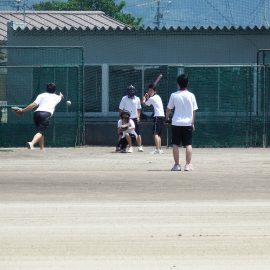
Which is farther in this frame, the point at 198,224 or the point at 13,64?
the point at 13,64

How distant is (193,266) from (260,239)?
66.1 inches

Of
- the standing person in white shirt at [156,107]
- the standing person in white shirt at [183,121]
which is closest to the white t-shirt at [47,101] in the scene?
the standing person in white shirt at [156,107]

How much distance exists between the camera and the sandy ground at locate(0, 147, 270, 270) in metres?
10.2

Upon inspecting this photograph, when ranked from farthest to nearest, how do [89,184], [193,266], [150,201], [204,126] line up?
[204,126]
[89,184]
[150,201]
[193,266]

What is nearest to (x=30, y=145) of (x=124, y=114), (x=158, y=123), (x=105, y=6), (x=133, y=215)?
(x=124, y=114)

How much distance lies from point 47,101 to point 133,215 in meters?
12.2

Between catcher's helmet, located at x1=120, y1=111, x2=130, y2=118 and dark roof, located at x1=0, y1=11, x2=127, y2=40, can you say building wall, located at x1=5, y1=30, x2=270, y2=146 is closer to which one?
catcher's helmet, located at x1=120, y1=111, x2=130, y2=118

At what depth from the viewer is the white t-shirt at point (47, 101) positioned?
82.1 ft

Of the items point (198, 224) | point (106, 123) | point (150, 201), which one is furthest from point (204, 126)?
point (198, 224)

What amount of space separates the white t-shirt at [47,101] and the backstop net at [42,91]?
210 cm

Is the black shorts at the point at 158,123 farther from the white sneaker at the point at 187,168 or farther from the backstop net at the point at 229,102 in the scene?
the white sneaker at the point at 187,168

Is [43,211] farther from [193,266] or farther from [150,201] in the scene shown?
[193,266]

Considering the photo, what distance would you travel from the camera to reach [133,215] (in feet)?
43.2

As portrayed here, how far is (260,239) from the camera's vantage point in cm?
1121
